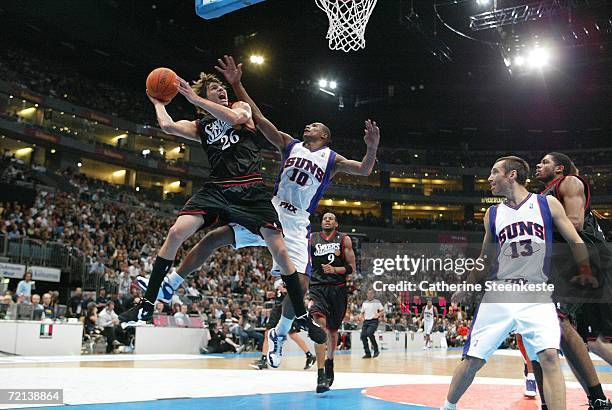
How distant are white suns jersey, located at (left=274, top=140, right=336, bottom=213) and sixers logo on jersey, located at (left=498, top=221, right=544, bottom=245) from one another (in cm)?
251

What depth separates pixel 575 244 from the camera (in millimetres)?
4246

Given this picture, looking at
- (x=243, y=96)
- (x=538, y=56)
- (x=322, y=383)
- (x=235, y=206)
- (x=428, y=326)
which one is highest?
(x=538, y=56)

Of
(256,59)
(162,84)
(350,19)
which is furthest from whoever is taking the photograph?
(256,59)

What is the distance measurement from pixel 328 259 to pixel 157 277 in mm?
3416

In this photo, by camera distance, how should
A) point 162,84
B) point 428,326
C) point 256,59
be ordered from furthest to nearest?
point 256,59, point 428,326, point 162,84

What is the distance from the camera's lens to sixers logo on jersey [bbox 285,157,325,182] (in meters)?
6.43

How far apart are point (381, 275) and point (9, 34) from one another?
85.4 ft

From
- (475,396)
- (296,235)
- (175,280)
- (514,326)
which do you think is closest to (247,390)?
(296,235)

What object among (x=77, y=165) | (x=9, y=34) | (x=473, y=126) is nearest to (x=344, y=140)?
(x=473, y=126)

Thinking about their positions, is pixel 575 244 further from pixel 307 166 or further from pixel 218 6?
pixel 218 6

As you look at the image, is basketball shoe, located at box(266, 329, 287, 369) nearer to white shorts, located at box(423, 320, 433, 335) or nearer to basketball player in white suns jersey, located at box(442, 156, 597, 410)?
basketball player in white suns jersey, located at box(442, 156, 597, 410)

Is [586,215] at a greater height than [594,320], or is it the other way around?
[586,215]

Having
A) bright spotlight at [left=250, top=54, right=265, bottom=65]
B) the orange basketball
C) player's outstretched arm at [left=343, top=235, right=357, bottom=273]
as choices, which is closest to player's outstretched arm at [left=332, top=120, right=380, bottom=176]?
player's outstretched arm at [left=343, top=235, right=357, bottom=273]

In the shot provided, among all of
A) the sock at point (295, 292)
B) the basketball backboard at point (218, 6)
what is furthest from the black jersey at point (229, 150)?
the basketball backboard at point (218, 6)
